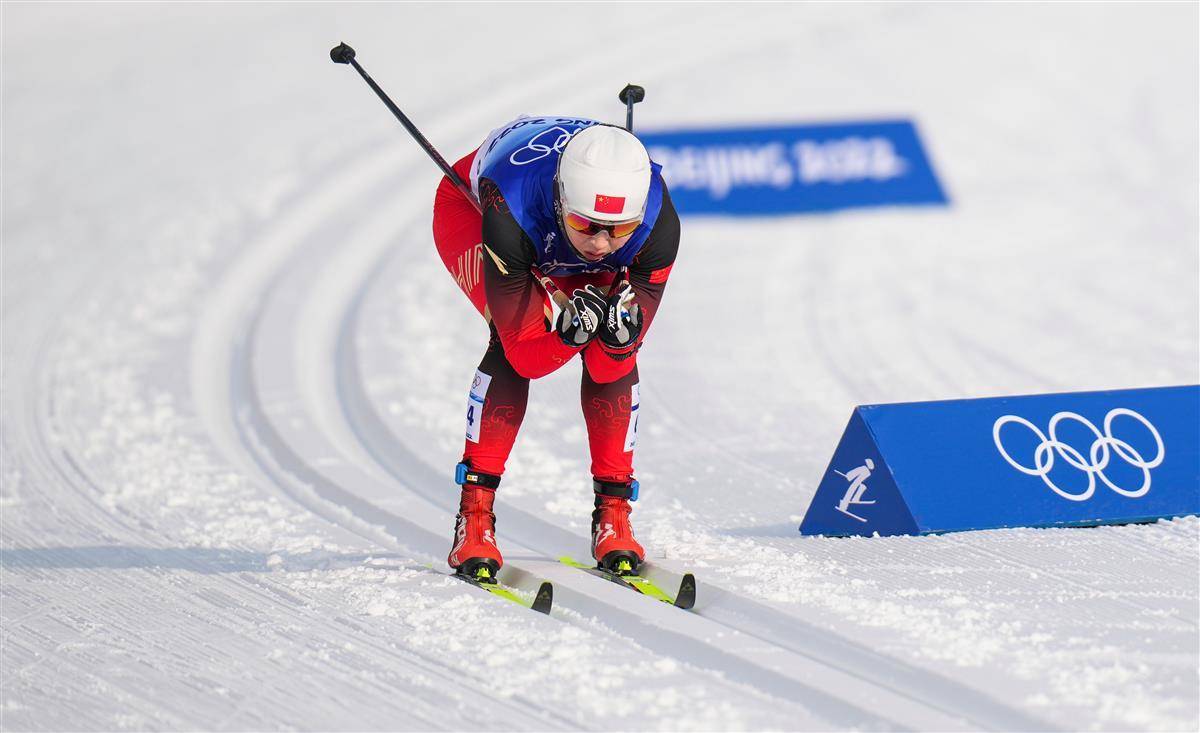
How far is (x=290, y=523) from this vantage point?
473 cm

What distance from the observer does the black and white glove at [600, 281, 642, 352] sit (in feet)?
11.8

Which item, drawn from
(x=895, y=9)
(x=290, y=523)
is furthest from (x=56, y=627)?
(x=895, y=9)

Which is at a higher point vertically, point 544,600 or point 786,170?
point 786,170

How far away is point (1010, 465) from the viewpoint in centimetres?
414

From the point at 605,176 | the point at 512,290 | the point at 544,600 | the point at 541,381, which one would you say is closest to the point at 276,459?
the point at 541,381

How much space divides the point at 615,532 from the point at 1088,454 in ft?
4.91

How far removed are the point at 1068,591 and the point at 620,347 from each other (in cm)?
137

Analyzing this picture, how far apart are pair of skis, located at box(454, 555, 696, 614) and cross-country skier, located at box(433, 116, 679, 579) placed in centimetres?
3

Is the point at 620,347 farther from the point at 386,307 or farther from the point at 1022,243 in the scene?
the point at 1022,243

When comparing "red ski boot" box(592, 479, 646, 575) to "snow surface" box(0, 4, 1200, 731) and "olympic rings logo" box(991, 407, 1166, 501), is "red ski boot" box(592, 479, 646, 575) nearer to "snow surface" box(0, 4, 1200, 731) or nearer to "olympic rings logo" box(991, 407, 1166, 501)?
"snow surface" box(0, 4, 1200, 731)

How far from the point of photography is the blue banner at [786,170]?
30.5 ft

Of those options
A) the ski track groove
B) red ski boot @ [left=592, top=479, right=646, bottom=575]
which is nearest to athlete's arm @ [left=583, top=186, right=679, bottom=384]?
red ski boot @ [left=592, top=479, right=646, bottom=575]

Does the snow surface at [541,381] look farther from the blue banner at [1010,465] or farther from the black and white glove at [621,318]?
the black and white glove at [621,318]

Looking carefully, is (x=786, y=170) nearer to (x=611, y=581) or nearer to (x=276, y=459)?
(x=276, y=459)
